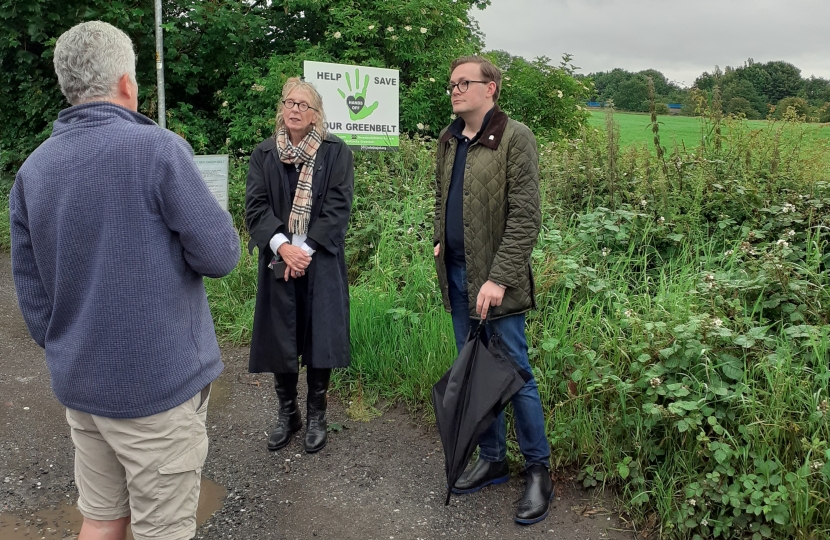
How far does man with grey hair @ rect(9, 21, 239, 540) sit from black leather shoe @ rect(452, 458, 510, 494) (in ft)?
4.87

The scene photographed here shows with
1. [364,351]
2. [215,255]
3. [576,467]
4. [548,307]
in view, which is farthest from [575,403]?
[215,255]

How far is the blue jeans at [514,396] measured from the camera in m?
3.12

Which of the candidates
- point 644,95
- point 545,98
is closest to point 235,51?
point 545,98

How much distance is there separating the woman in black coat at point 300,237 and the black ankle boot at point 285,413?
14 cm

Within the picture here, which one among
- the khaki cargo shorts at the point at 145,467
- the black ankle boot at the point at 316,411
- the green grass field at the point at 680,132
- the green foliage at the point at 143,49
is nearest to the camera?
the khaki cargo shorts at the point at 145,467

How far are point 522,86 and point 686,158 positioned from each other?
5341 mm

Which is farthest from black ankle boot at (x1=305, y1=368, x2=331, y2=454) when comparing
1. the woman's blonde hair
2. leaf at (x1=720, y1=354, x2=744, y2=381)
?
leaf at (x1=720, y1=354, x2=744, y2=381)

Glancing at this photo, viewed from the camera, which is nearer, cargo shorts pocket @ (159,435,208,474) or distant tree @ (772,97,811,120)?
→ cargo shorts pocket @ (159,435,208,474)

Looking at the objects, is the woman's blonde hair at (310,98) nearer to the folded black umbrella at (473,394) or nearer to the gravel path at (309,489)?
the folded black umbrella at (473,394)

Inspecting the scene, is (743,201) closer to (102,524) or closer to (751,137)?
(751,137)

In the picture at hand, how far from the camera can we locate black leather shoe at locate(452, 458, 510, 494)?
336 centimetres

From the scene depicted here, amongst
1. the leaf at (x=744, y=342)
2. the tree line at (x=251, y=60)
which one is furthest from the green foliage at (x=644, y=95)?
the leaf at (x=744, y=342)

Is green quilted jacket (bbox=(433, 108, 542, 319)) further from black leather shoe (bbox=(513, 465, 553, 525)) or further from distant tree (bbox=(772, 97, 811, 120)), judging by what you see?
distant tree (bbox=(772, 97, 811, 120))

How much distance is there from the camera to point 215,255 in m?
2.22
